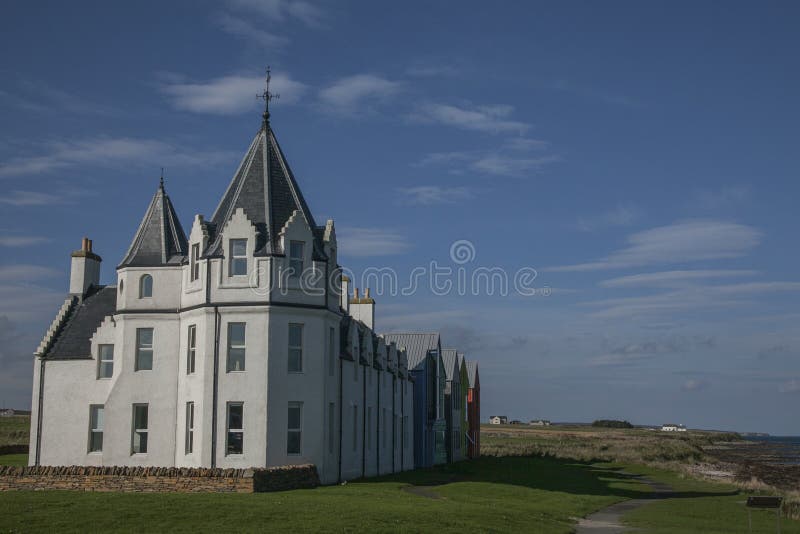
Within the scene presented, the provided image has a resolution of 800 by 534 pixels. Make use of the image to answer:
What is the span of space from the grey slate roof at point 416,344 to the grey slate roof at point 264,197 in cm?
2681

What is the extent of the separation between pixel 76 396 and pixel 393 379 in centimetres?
1895

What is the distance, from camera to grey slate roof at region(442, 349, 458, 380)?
71.6 meters

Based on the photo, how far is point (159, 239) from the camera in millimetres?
39812

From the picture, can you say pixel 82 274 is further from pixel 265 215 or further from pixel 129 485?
pixel 129 485

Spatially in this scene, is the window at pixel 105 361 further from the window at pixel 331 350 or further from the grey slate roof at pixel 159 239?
the window at pixel 331 350

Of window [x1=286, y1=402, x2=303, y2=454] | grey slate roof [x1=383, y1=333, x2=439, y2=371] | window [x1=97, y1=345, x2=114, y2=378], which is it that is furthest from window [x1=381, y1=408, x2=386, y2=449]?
window [x1=97, y1=345, x2=114, y2=378]

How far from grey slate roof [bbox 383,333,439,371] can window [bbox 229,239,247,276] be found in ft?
95.6

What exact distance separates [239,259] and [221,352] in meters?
3.95

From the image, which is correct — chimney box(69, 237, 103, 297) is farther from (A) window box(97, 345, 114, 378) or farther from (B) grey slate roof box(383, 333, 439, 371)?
(B) grey slate roof box(383, 333, 439, 371)

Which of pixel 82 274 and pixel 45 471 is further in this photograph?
pixel 82 274

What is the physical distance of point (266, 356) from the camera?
3441 centimetres

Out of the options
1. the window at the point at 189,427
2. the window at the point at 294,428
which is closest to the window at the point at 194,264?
the window at the point at 189,427

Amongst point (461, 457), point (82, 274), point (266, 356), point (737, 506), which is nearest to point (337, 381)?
point (266, 356)

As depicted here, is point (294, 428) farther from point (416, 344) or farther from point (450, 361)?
point (450, 361)
